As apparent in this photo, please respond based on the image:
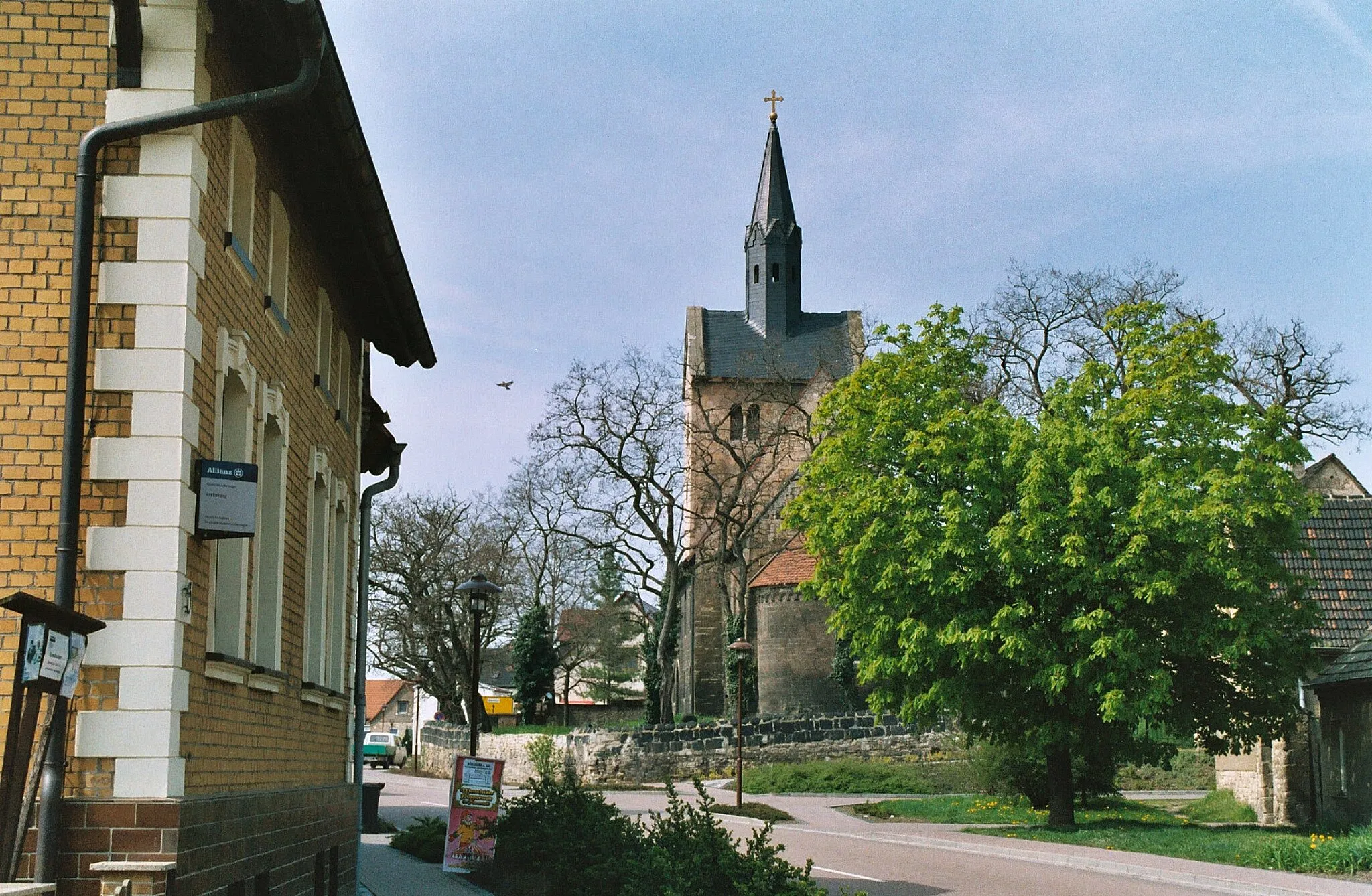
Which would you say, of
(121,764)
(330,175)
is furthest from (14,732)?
(330,175)

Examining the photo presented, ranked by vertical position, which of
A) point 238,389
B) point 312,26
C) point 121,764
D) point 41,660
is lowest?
point 121,764

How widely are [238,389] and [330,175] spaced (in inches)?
81.6

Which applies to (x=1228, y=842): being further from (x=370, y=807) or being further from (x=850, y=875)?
(x=370, y=807)

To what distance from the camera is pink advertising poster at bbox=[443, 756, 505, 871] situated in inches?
695

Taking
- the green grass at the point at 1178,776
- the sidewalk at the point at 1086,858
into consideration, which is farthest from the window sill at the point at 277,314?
the green grass at the point at 1178,776

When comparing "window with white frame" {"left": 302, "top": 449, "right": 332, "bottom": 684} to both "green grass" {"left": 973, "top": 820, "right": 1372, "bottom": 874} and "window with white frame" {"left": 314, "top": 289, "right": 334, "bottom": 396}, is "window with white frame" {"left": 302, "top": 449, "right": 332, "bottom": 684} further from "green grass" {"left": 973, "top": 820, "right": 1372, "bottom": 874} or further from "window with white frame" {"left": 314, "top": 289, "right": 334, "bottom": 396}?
"green grass" {"left": 973, "top": 820, "right": 1372, "bottom": 874}

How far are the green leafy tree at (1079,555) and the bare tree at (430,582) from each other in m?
32.4

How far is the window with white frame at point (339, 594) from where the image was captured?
14.2m

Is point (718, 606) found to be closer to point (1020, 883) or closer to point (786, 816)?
point (786, 816)

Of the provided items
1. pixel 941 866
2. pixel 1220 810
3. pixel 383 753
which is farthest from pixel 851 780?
pixel 383 753

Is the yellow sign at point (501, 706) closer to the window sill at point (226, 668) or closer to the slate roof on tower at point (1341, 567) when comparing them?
the slate roof on tower at point (1341, 567)

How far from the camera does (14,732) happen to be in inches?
252

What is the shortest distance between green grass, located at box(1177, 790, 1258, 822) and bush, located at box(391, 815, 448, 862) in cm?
1597

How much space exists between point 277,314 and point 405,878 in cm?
952
